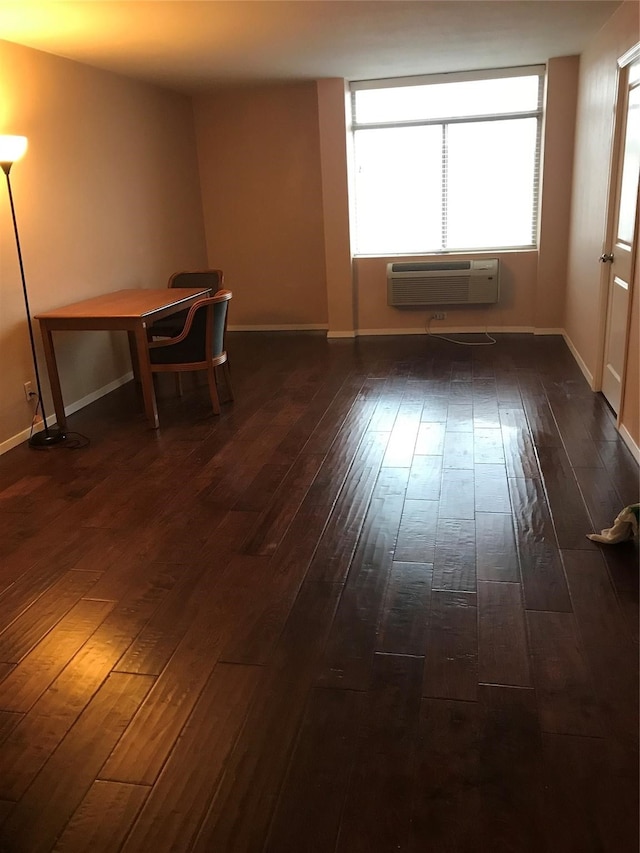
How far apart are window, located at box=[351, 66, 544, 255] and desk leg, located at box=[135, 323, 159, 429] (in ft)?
10.8

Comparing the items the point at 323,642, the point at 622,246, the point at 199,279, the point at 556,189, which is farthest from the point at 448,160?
the point at 323,642

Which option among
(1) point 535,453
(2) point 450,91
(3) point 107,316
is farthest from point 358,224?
(1) point 535,453

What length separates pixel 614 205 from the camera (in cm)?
426

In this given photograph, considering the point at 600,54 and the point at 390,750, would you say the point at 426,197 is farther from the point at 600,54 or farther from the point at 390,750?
the point at 390,750

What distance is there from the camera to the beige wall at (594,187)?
400 centimetres

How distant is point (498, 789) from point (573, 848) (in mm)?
205

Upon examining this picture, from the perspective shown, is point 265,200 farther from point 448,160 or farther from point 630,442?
point 630,442

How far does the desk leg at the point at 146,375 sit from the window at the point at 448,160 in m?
3.30

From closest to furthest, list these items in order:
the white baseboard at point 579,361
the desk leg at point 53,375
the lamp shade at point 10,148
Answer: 1. the lamp shade at point 10,148
2. the desk leg at point 53,375
3. the white baseboard at point 579,361

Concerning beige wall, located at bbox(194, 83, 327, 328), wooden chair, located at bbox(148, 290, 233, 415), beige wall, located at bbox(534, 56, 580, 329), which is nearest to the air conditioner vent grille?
beige wall, located at bbox(534, 56, 580, 329)

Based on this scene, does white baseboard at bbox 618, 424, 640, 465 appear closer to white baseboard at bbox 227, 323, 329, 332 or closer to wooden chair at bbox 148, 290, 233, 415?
wooden chair at bbox 148, 290, 233, 415

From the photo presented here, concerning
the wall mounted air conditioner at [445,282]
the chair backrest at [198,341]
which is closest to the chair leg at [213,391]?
the chair backrest at [198,341]

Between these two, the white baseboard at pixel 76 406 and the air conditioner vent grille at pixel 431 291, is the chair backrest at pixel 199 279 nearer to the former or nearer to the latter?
the white baseboard at pixel 76 406

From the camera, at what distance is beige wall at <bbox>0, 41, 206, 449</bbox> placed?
4234 mm
